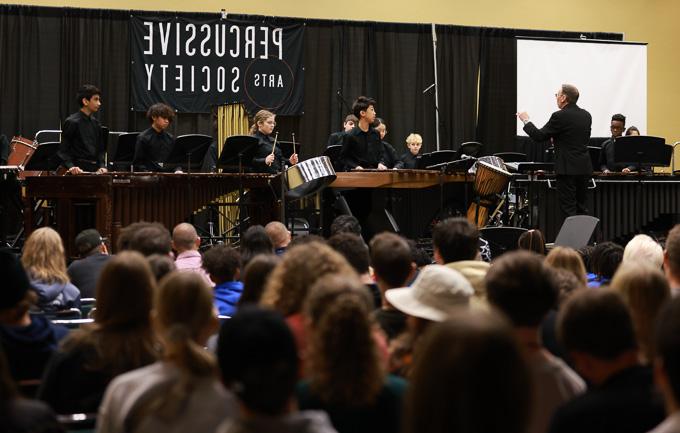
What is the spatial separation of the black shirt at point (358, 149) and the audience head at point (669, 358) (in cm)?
985

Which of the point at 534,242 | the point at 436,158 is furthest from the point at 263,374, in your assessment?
the point at 436,158

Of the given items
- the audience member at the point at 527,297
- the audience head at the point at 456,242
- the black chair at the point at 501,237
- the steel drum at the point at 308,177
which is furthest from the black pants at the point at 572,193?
the audience member at the point at 527,297

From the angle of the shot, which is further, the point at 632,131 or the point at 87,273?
the point at 632,131

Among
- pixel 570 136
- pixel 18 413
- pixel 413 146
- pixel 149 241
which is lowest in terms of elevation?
pixel 18 413

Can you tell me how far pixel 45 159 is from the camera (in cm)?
1088

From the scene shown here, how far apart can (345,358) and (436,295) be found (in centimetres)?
102

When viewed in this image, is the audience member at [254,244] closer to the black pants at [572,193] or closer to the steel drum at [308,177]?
the steel drum at [308,177]

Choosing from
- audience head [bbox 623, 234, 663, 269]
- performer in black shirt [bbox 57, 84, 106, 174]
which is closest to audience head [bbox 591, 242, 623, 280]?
audience head [bbox 623, 234, 663, 269]

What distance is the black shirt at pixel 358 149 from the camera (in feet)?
39.3

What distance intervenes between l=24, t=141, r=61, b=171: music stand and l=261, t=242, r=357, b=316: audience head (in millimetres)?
7743

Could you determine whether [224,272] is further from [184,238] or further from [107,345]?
[107,345]

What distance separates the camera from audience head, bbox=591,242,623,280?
605 cm

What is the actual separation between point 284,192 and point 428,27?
685 centimetres

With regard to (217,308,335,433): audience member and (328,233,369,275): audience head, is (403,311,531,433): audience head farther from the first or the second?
(328,233,369,275): audience head
